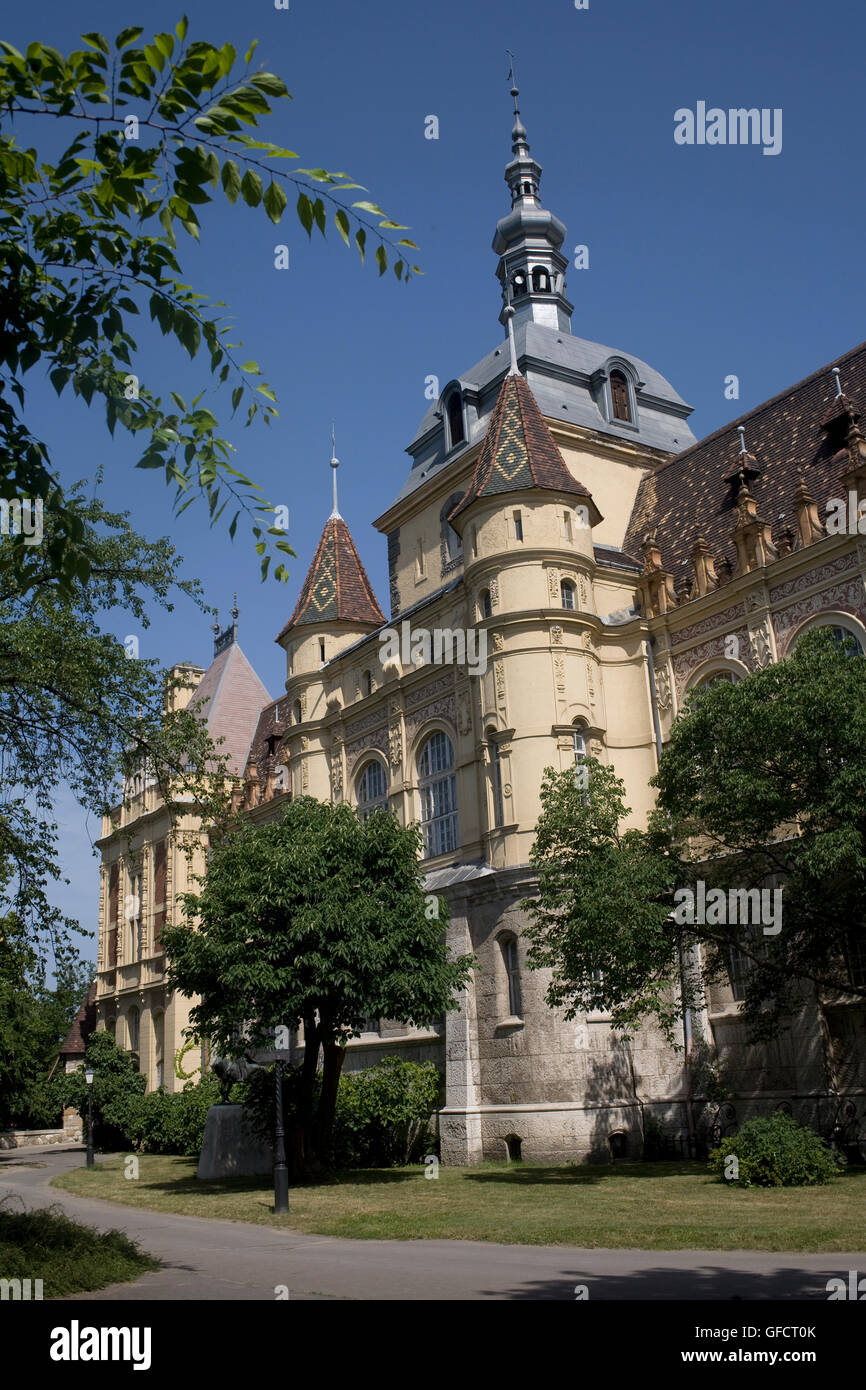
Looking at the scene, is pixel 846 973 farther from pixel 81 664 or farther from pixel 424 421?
pixel 424 421

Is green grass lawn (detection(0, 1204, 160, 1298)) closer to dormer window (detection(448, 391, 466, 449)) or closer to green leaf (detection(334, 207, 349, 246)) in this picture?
green leaf (detection(334, 207, 349, 246))

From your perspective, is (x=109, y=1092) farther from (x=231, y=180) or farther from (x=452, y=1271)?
(x=231, y=180)

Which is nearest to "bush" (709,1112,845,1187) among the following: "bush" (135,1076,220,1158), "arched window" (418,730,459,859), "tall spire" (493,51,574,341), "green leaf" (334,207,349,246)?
"arched window" (418,730,459,859)

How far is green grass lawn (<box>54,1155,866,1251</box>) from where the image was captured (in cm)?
1376

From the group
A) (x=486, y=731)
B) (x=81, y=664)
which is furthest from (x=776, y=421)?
(x=81, y=664)

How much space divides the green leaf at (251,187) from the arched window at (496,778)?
24.4 m

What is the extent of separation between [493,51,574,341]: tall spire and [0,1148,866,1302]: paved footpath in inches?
1403

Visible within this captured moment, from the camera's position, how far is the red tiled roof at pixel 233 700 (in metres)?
57.3

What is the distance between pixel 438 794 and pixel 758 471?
12961 millimetres

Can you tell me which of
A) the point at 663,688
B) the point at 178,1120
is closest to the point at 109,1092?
the point at 178,1120
